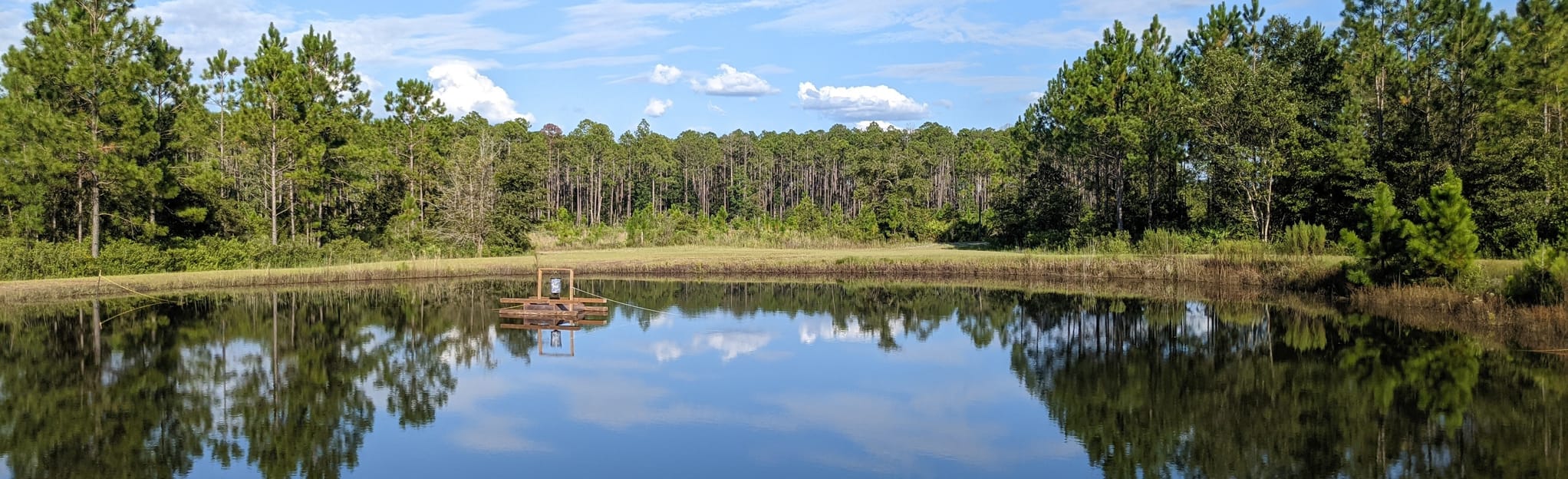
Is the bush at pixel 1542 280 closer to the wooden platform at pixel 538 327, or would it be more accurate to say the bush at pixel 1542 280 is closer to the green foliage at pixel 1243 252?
the green foliage at pixel 1243 252

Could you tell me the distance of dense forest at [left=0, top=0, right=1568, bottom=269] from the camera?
31828 mm

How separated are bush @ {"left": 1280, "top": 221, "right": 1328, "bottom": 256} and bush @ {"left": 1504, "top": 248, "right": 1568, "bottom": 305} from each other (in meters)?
9.29

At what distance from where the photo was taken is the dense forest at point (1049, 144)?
3183cm

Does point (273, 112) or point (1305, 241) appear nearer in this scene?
point (1305, 241)

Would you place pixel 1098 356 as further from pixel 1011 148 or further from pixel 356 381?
pixel 1011 148

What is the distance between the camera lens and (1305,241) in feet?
107

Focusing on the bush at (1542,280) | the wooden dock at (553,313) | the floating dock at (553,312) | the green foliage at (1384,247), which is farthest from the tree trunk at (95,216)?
the bush at (1542,280)

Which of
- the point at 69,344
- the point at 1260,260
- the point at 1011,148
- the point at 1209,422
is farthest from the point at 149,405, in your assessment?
the point at 1011,148

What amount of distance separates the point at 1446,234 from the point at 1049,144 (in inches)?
1118

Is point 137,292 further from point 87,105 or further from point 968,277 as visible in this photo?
point 968,277

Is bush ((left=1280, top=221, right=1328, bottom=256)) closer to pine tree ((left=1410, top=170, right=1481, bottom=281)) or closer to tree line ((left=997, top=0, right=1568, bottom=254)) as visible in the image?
tree line ((left=997, top=0, right=1568, bottom=254))

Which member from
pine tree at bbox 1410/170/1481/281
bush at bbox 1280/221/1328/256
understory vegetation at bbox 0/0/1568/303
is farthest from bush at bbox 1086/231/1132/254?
pine tree at bbox 1410/170/1481/281

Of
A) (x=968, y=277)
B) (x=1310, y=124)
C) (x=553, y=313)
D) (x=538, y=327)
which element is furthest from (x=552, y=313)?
(x=1310, y=124)

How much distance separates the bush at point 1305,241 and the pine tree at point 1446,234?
25.3ft
